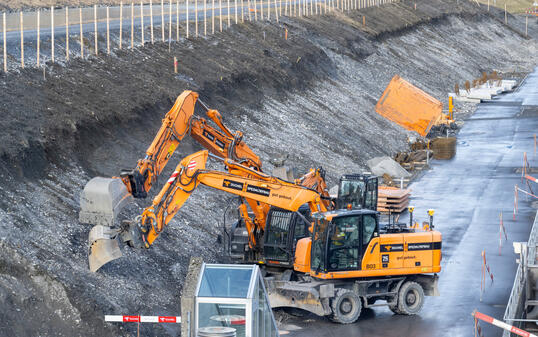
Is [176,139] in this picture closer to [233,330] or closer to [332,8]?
[233,330]

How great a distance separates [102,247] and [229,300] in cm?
913

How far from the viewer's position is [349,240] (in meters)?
22.6

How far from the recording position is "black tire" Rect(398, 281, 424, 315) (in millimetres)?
23297

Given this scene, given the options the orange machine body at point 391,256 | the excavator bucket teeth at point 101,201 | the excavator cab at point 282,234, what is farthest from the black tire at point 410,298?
the excavator bucket teeth at point 101,201

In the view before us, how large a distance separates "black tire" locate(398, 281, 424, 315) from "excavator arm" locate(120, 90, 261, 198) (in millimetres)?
5073

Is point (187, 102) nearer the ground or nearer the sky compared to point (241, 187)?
nearer the sky

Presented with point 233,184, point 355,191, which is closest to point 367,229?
point 355,191

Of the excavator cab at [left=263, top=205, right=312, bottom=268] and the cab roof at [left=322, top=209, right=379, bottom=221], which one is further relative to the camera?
the excavator cab at [left=263, top=205, right=312, bottom=268]

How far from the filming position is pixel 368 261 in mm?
22781

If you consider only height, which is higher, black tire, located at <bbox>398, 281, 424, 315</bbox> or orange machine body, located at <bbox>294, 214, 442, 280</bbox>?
orange machine body, located at <bbox>294, 214, 442, 280</bbox>

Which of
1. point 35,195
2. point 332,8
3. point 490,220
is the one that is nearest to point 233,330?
point 35,195

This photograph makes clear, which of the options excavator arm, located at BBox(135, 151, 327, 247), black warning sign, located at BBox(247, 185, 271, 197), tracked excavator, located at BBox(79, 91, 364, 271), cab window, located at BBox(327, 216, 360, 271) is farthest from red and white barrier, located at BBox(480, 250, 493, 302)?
black warning sign, located at BBox(247, 185, 271, 197)

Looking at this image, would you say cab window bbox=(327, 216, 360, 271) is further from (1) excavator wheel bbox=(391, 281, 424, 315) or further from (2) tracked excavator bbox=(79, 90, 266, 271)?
(2) tracked excavator bbox=(79, 90, 266, 271)

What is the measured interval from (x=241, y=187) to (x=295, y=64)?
2916cm
